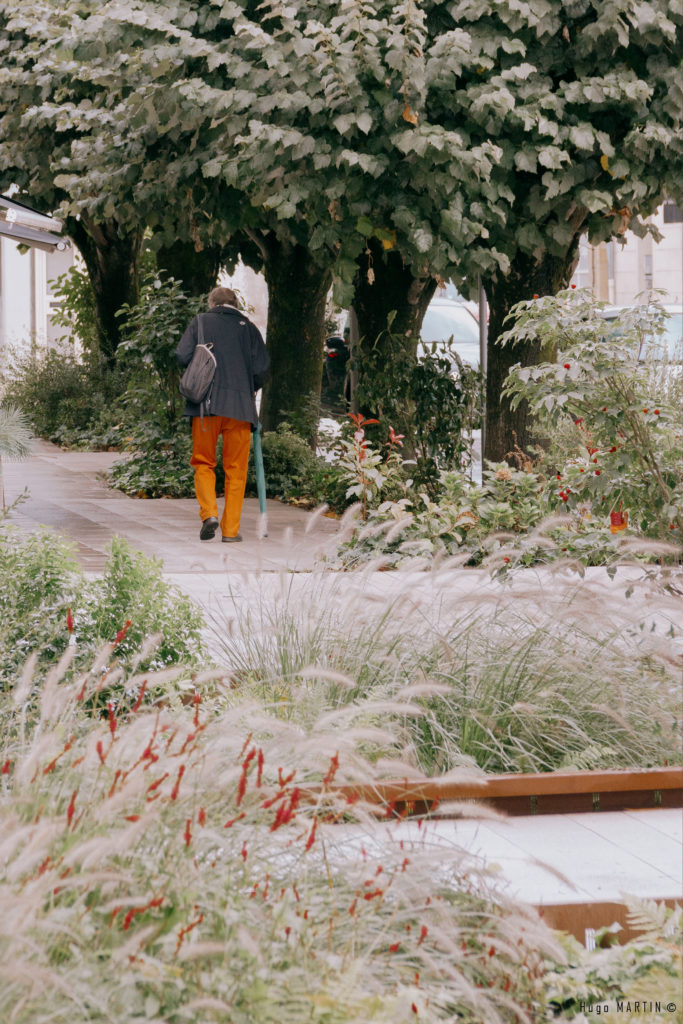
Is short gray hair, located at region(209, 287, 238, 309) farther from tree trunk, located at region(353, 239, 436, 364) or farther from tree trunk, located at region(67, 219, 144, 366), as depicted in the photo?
tree trunk, located at region(67, 219, 144, 366)

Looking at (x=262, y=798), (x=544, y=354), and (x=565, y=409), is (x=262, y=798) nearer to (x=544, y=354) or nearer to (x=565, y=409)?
(x=565, y=409)

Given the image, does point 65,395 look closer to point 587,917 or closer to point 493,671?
point 493,671

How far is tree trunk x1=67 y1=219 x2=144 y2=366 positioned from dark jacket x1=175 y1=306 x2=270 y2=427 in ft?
36.3

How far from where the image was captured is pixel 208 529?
1138 centimetres

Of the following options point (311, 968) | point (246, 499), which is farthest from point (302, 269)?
point (311, 968)

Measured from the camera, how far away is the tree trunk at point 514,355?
39.8ft

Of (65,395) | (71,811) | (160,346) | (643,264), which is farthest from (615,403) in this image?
(643,264)

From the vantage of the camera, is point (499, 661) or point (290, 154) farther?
point (290, 154)

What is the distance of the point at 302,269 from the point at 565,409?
9148 millimetres

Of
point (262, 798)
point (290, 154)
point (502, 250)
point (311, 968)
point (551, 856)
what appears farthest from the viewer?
point (502, 250)

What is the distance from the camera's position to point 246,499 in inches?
565

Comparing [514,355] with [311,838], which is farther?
[514,355]

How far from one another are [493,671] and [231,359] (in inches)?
263

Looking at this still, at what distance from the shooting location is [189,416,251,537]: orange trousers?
37.4 feet
